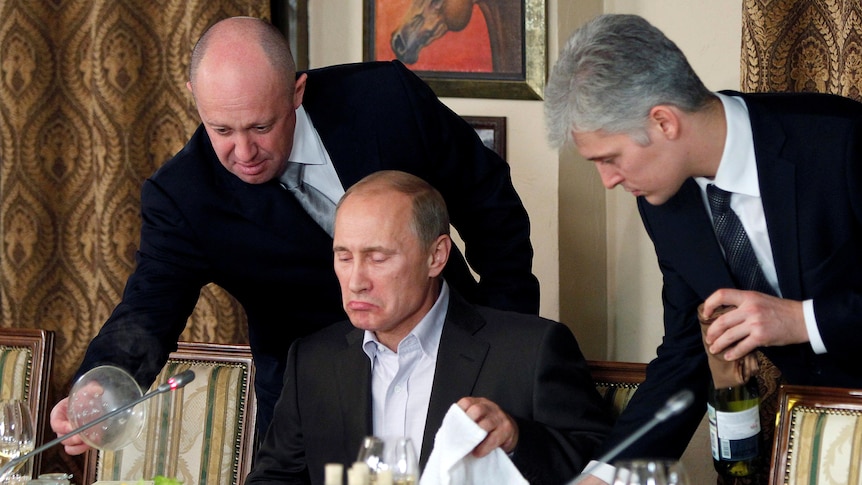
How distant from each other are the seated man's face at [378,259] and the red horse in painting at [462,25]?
1.54 meters

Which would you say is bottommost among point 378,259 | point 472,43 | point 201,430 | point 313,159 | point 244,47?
point 201,430

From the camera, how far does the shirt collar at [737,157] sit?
7.08 feet

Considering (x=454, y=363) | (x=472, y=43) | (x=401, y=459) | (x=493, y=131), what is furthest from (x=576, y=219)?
(x=401, y=459)

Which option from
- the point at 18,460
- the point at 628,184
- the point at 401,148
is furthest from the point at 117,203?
the point at 628,184

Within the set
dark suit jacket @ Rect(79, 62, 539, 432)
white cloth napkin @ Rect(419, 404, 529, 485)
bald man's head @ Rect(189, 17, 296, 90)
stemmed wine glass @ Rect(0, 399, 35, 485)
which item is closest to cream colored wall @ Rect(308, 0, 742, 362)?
dark suit jacket @ Rect(79, 62, 539, 432)

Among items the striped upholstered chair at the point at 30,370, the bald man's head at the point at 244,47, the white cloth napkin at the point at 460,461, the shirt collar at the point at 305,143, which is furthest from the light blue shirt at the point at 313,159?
the white cloth napkin at the point at 460,461

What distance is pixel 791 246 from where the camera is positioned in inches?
84.5

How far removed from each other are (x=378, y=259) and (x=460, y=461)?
732mm

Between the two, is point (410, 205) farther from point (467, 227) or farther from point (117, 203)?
point (117, 203)

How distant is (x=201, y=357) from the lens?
9.71ft

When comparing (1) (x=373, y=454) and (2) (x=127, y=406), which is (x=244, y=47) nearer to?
(2) (x=127, y=406)

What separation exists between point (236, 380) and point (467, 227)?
2.33 feet

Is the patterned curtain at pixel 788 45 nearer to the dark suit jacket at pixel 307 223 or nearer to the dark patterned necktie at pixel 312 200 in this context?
the dark suit jacket at pixel 307 223

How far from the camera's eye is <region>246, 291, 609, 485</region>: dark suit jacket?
2463mm
